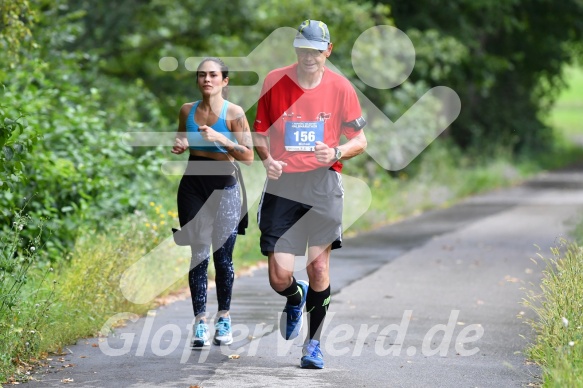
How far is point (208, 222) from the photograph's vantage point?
309 inches

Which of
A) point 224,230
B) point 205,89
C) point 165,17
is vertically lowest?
point 224,230

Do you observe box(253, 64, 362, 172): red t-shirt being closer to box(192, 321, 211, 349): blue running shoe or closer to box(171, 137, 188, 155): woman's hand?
box(171, 137, 188, 155): woman's hand

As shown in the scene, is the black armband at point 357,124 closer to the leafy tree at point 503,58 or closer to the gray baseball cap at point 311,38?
the gray baseball cap at point 311,38

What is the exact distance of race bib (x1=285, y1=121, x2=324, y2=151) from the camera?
7.01 m

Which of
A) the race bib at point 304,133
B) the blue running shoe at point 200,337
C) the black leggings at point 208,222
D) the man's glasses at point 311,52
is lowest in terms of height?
the blue running shoe at point 200,337

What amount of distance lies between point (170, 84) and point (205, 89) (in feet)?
48.1

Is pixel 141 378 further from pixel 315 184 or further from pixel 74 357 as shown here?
pixel 315 184

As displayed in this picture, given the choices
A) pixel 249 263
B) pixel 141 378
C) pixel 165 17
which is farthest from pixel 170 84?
pixel 141 378

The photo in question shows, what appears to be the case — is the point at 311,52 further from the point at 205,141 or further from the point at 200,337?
the point at 200,337

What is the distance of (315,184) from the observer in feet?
23.4

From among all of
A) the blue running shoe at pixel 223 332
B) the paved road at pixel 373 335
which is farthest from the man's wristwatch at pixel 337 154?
the blue running shoe at pixel 223 332

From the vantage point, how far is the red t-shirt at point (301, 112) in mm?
7027

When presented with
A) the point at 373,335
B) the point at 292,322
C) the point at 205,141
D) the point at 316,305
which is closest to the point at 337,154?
the point at 316,305

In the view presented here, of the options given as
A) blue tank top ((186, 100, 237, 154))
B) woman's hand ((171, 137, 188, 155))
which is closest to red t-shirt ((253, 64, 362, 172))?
blue tank top ((186, 100, 237, 154))
